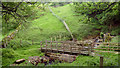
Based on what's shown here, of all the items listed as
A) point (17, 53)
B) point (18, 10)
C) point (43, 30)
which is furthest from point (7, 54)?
point (43, 30)

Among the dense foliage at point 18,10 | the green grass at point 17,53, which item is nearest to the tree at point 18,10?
the dense foliage at point 18,10

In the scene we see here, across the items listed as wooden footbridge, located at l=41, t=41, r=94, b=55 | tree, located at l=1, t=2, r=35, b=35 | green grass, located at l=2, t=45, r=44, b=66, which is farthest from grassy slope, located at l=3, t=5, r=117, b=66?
tree, located at l=1, t=2, r=35, b=35

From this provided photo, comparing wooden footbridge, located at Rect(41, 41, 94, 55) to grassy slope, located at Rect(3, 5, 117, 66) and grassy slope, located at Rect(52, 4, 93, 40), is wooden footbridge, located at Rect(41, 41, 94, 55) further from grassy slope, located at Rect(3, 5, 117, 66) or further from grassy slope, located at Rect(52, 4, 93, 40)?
grassy slope, located at Rect(52, 4, 93, 40)

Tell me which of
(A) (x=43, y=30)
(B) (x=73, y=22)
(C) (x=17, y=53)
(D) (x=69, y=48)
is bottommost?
(C) (x=17, y=53)

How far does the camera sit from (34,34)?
966 cm

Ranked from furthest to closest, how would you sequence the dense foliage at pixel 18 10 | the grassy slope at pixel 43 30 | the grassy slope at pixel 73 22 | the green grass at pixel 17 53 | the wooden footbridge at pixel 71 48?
1. the grassy slope at pixel 73 22
2. the grassy slope at pixel 43 30
3. the wooden footbridge at pixel 71 48
4. the green grass at pixel 17 53
5. the dense foliage at pixel 18 10

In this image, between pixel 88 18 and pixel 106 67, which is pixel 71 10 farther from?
pixel 106 67

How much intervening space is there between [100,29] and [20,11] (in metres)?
8.67

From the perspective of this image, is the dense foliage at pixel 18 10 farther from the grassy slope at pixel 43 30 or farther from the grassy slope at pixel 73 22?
the grassy slope at pixel 73 22

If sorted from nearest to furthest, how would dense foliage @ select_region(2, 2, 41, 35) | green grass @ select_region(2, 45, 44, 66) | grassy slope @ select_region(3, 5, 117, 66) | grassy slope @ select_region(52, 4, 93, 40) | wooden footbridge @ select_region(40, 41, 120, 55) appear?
1. dense foliage @ select_region(2, 2, 41, 35)
2. green grass @ select_region(2, 45, 44, 66)
3. wooden footbridge @ select_region(40, 41, 120, 55)
4. grassy slope @ select_region(3, 5, 117, 66)
5. grassy slope @ select_region(52, 4, 93, 40)

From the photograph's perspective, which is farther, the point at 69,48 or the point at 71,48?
the point at 69,48

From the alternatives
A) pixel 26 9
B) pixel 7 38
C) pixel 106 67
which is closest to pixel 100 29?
pixel 106 67

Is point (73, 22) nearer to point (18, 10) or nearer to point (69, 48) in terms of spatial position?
point (69, 48)

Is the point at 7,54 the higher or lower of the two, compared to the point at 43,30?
lower
